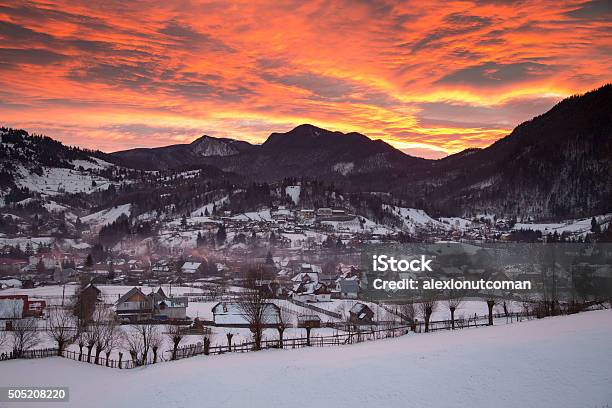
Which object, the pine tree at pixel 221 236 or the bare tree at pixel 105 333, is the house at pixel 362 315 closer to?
the bare tree at pixel 105 333

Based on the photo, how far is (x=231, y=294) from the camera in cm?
8019

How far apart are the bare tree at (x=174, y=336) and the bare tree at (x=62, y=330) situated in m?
7.91

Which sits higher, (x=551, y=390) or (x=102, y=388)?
(x=551, y=390)

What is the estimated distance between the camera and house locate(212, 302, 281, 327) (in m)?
54.3

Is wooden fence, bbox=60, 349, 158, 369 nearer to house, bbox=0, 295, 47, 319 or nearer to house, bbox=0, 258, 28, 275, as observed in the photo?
house, bbox=0, 295, 47, 319

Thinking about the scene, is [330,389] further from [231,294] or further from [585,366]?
[231,294]

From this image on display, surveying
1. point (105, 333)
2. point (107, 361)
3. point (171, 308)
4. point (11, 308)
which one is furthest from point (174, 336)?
point (11, 308)

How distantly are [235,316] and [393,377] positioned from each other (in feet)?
115

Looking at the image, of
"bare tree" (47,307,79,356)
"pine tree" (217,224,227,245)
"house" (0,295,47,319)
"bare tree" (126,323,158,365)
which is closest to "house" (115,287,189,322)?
"bare tree" (126,323,158,365)

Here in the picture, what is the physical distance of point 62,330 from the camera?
126 feet

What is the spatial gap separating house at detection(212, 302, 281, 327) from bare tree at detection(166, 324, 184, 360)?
209 inches

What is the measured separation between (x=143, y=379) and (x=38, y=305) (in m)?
41.5

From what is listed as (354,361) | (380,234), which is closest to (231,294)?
(354,361)

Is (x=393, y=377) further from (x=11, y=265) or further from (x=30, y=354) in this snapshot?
(x=11, y=265)
